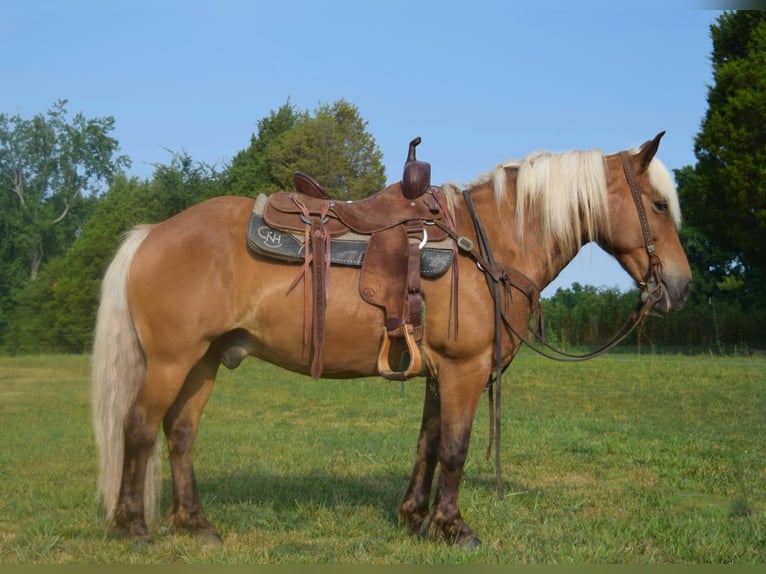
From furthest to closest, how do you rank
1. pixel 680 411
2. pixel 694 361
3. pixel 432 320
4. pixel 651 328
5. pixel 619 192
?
1. pixel 651 328
2. pixel 694 361
3. pixel 680 411
4. pixel 619 192
5. pixel 432 320

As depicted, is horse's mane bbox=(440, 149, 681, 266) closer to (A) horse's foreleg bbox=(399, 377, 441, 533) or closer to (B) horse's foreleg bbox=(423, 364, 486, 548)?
(B) horse's foreleg bbox=(423, 364, 486, 548)

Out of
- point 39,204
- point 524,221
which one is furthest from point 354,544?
point 39,204

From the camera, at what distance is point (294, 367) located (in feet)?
13.5

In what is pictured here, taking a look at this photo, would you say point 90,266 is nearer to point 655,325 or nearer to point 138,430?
point 655,325

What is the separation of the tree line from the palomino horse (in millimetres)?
13624

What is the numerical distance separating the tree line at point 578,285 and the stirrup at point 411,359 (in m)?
14.2

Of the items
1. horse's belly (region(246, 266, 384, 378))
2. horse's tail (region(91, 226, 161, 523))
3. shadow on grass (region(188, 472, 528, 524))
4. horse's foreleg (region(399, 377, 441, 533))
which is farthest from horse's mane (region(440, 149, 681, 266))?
horse's tail (region(91, 226, 161, 523))

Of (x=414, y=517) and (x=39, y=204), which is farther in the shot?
(x=39, y=204)

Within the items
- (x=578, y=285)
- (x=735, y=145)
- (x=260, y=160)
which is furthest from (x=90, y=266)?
(x=735, y=145)

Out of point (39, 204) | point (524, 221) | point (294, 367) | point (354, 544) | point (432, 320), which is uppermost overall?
point (39, 204)

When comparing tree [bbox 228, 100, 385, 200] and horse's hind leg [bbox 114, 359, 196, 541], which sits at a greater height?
tree [bbox 228, 100, 385, 200]

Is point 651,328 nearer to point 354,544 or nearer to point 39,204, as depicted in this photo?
point 354,544

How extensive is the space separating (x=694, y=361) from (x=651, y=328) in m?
5.52

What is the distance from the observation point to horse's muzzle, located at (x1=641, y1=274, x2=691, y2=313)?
4074 mm
